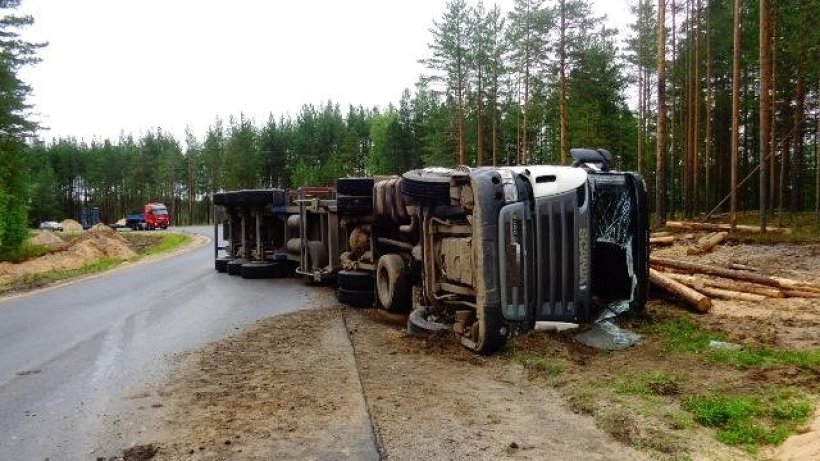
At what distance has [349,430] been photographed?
418 centimetres

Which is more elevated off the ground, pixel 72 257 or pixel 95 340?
pixel 95 340


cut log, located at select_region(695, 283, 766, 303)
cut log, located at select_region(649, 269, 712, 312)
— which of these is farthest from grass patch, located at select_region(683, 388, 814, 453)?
cut log, located at select_region(695, 283, 766, 303)

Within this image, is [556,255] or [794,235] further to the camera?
[794,235]

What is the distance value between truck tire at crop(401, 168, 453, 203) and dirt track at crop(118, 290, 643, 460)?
1.63m

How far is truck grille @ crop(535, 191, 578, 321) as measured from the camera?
6156 millimetres

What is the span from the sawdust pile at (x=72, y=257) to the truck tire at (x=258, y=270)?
1290 centimetres

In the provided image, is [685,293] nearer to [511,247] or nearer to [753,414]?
[511,247]

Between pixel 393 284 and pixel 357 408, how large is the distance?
3800 mm

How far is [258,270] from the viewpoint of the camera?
13805 mm

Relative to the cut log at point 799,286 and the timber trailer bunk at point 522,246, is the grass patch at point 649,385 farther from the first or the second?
the cut log at point 799,286

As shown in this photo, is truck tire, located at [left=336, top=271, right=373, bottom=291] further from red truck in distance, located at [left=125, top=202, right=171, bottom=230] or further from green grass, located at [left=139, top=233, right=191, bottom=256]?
red truck in distance, located at [left=125, top=202, right=171, bottom=230]

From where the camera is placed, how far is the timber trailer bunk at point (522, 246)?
592cm

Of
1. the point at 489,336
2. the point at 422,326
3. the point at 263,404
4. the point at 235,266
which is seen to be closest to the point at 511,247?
the point at 489,336

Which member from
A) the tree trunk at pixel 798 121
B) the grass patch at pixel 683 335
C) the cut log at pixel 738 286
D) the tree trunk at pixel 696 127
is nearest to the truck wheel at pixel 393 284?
the grass patch at pixel 683 335
